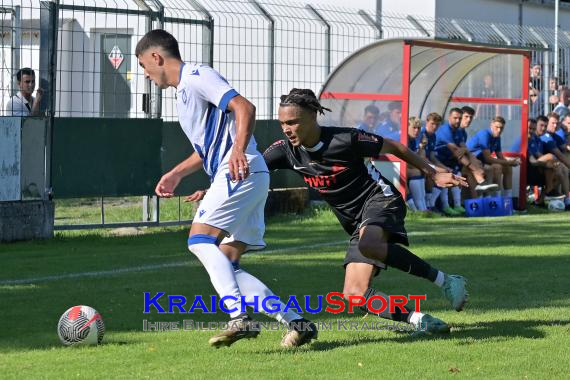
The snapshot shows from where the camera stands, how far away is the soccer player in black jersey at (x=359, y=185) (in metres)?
7.43

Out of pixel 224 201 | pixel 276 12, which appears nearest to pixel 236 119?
pixel 224 201

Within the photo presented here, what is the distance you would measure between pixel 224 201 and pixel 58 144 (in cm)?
830

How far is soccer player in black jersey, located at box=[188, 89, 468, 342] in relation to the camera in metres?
7.43

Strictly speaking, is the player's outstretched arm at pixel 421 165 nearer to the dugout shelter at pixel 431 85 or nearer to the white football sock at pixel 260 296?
the white football sock at pixel 260 296

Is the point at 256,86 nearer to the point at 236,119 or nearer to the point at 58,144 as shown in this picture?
the point at 58,144

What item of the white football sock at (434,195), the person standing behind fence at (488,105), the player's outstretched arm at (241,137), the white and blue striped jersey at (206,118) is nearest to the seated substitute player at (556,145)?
the person standing behind fence at (488,105)

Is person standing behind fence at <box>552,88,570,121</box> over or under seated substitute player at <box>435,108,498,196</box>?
over

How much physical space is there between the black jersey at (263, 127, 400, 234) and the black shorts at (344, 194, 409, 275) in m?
0.06

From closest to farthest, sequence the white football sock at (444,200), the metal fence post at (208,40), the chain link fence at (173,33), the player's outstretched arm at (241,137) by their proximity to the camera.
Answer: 1. the player's outstretched arm at (241,137)
2. the chain link fence at (173,33)
3. the metal fence post at (208,40)
4. the white football sock at (444,200)

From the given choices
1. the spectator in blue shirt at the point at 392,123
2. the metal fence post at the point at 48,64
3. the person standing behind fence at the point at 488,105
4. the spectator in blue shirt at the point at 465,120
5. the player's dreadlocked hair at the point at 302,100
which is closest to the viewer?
the player's dreadlocked hair at the point at 302,100

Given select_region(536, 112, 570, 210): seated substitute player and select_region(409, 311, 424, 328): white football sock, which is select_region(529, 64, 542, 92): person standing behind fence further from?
select_region(409, 311, 424, 328): white football sock

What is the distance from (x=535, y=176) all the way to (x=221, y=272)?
14.5 metres

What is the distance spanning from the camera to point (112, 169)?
15.2 metres

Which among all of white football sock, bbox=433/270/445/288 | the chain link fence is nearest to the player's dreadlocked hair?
white football sock, bbox=433/270/445/288
